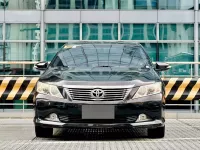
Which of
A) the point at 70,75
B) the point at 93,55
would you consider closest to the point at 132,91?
the point at 70,75

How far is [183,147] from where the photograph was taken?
7.64 metres

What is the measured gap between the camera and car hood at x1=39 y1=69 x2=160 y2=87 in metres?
8.06

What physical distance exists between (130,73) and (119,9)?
15.2m

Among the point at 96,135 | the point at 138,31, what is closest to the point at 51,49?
the point at 138,31

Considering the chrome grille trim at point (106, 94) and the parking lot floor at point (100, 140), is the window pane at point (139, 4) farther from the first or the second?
the chrome grille trim at point (106, 94)

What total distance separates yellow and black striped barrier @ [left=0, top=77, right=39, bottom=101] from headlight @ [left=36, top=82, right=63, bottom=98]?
529cm

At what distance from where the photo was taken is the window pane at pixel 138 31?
23312mm

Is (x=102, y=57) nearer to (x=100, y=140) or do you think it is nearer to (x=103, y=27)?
(x=100, y=140)

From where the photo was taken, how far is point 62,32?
2334cm

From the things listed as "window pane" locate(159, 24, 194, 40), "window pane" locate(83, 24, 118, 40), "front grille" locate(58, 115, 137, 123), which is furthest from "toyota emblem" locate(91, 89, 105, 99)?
"window pane" locate(159, 24, 194, 40)

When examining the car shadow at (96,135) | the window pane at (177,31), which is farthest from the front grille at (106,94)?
the window pane at (177,31)

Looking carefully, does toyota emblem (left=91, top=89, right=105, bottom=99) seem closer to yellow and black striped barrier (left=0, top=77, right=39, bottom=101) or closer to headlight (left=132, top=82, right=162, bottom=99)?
headlight (left=132, top=82, right=162, bottom=99)

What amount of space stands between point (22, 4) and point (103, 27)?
3660 millimetres

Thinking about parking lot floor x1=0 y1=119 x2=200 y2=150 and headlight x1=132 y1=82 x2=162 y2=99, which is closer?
parking lot floor x1=0 y1=119 x2=200 y2=150
